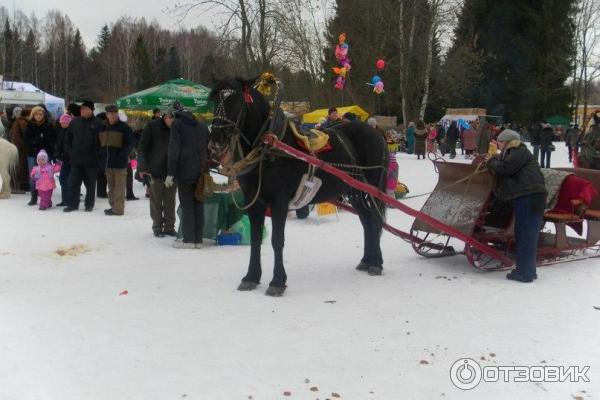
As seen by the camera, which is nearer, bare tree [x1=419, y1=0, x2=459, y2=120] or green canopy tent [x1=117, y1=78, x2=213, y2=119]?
green canopy tent [x1=117, y1=78, x2=213, y2=119]

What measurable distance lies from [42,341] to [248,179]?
2.35m

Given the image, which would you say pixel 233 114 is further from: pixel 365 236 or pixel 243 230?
pixel 243 230

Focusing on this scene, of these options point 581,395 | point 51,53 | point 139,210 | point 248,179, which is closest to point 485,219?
point 248,179

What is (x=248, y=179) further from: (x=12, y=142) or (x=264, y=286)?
(x=12, y=142)

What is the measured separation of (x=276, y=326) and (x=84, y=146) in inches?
279

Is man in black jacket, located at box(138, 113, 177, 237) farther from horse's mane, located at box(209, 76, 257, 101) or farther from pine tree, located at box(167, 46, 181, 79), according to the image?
pine tree, located at box(167, 46, 181, 79)

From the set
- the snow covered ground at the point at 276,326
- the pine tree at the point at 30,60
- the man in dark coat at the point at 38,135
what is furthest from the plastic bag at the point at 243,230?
the pine tree at the point at 30,60

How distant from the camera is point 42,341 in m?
4.46

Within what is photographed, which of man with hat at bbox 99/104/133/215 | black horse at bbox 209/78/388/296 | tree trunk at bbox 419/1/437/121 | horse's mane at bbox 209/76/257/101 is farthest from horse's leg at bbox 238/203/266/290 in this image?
tree trunk at bbox 419/1/437/121

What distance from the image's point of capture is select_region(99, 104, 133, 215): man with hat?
10359 mm

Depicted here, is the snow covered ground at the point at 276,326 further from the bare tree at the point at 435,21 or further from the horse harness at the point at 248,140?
the bare tree at the point at 435,21

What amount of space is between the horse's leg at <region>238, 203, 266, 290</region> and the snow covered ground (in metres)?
0.13

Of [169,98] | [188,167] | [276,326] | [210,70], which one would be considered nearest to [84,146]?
[210,70]

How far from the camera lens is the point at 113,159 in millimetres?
10414
